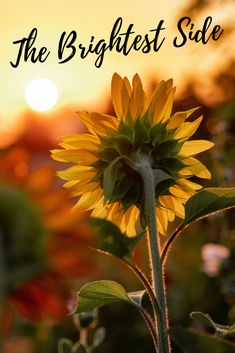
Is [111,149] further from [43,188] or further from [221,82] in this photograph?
[221,82]

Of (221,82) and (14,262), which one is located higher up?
(221,82)

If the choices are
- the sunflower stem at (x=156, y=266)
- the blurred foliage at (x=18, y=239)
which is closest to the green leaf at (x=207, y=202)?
the sunflower stem at (x=156, y=266)

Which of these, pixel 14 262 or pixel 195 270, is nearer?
pixel 14 262

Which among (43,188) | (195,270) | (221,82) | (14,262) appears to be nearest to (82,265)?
(14,262)

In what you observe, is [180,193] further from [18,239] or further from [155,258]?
[18,239]

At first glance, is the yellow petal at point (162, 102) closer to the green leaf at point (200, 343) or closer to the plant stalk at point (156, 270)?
the plant stalk at point (156, 270)

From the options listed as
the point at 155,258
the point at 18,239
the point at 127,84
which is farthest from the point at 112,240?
the point at 18,239

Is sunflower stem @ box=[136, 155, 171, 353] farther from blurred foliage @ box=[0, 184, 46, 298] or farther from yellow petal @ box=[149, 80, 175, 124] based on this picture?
blurred foliage @ box=[0, 184, 46, 298]
